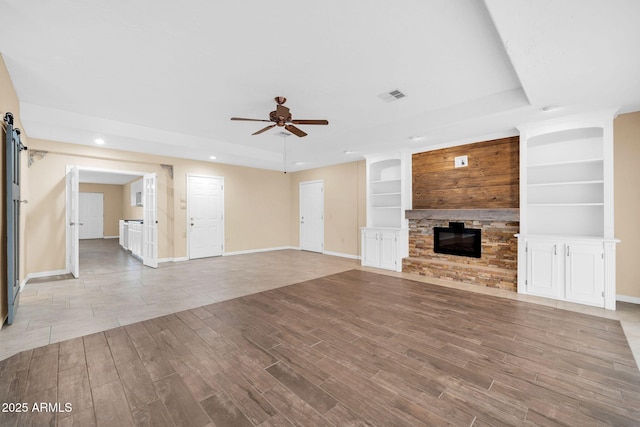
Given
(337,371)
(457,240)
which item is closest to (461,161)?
(457,240)

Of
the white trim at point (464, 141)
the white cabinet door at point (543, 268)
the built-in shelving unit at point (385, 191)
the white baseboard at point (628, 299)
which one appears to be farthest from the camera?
the built-in shelving unit at point (385, 191)

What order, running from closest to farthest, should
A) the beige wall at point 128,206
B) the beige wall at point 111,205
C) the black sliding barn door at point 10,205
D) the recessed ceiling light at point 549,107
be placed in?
the black sliding barn door at point 10,205 < the recessed ceiling light at point 549,107 < the beige wall at point 128,206 < the beige wall at point 111,205

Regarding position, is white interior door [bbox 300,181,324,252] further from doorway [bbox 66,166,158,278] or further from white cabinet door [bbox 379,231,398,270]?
doorway [bbox 66,166,158,278]

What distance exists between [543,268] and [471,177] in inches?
72.5

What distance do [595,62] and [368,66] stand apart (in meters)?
2.04

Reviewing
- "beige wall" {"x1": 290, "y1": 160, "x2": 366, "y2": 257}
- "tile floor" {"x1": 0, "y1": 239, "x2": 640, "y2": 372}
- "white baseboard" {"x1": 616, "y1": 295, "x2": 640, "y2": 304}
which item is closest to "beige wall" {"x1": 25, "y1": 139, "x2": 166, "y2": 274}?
"tile floor" {"x1": 0, "y1": 239, "x2": 640, "y2": 372}

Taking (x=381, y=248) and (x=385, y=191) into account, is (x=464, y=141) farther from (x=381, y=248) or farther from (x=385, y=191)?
(x=381, y=248)

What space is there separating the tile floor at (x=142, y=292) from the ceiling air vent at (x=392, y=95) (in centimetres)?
313

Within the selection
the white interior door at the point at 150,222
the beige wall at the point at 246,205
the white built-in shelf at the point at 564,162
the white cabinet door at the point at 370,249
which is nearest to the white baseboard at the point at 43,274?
the white interior door at the point at 150,222

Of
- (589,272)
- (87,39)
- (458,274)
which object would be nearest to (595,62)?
(589,272)

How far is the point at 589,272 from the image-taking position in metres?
3.61

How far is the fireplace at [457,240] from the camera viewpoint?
16.4 ft

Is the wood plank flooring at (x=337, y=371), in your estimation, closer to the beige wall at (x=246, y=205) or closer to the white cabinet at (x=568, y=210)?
the white cabinet at (x=568, y=210)

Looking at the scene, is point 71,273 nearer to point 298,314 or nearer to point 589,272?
point 298,314
